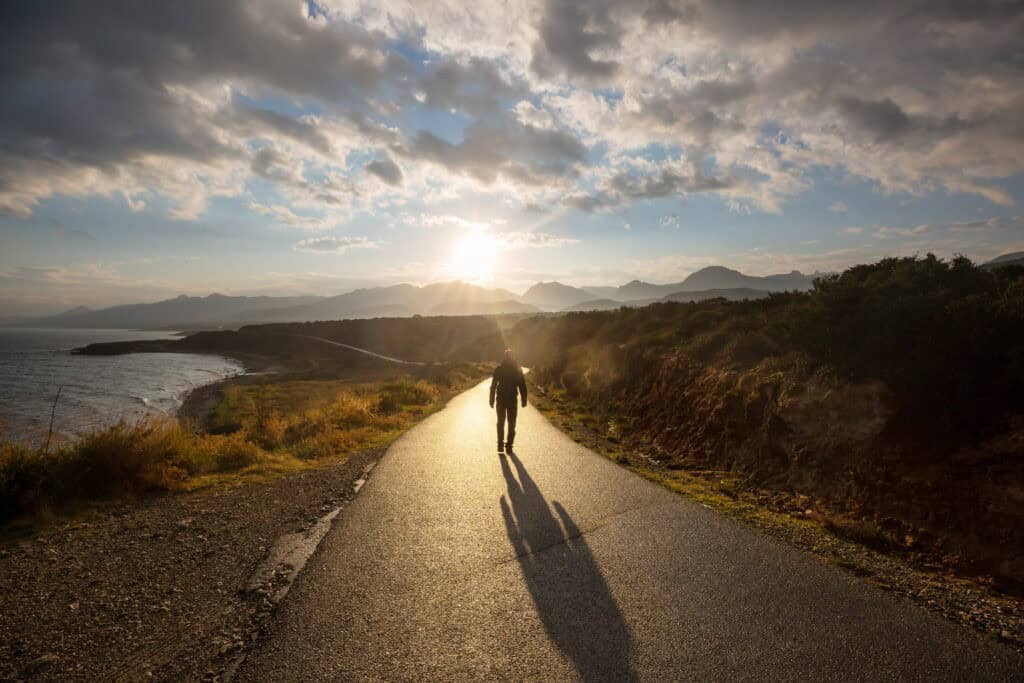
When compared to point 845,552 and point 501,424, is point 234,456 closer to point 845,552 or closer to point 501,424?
point 501,424

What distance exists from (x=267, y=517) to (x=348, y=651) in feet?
13.1

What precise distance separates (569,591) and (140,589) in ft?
14.8

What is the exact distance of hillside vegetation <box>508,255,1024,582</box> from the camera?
579 centimetres

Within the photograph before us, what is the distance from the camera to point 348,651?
149 inches

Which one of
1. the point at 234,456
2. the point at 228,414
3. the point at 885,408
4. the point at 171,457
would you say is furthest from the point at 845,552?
the point at 228,414

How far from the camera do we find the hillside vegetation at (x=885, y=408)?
5.79 m

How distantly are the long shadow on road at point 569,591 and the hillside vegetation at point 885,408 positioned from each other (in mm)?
4099

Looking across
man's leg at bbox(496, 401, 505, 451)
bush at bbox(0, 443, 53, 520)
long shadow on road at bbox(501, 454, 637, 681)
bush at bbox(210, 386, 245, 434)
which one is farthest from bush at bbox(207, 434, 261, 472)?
bush at bbox(210, 386, 245, 434)

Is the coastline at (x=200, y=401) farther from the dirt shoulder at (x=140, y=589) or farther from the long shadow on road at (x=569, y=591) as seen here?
the long shadow on road at (x=569, y=591)

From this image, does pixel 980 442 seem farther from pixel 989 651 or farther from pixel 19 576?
pixel 19 576

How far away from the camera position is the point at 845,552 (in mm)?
5609

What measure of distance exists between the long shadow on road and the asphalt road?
0.06 feet

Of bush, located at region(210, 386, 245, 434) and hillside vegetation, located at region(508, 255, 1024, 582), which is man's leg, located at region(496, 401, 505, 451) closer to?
hillside vegetation, located at region(508, 255, 1024, 582)

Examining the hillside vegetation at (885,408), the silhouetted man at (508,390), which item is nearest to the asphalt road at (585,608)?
the hillside vegetation at (885,408)
